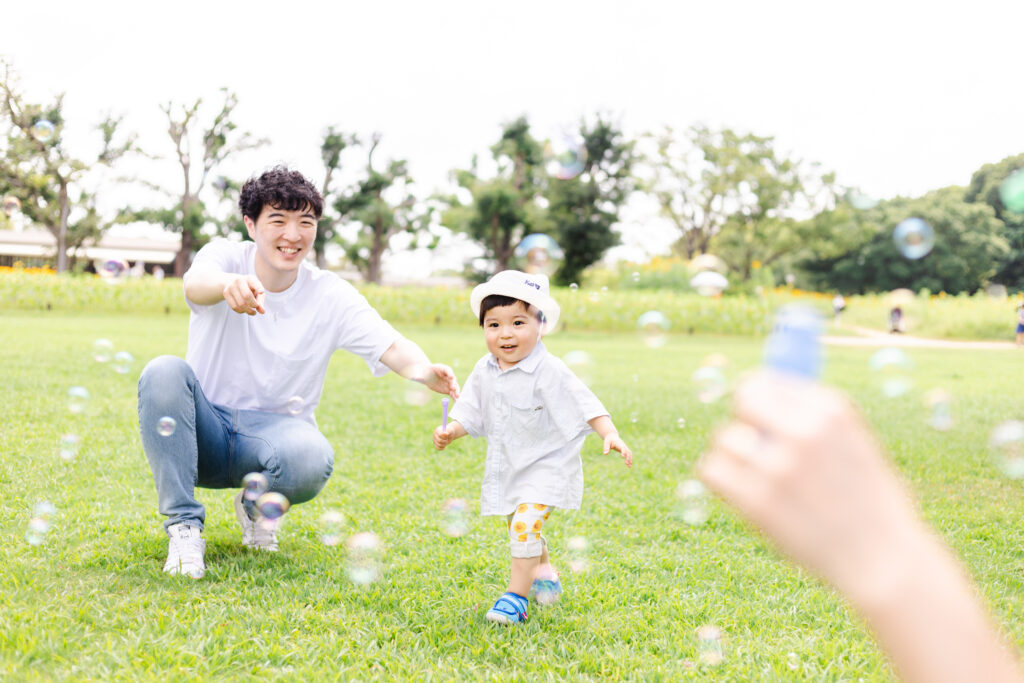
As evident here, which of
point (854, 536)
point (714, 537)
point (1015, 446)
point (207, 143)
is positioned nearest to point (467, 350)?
point (1015, 446)

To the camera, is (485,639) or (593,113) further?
(593,113)

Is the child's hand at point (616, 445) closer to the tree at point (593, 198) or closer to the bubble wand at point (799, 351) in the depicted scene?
the bubble wand at point (799, 351)

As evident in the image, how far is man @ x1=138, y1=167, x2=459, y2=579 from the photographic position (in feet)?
9.42

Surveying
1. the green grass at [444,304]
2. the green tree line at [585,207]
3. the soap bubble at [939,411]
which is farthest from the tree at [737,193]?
the soap bubble at [939,411]

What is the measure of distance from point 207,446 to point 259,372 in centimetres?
33

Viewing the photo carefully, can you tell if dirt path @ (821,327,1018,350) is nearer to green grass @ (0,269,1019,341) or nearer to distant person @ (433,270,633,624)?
green grass @ (0,269,1019,341)

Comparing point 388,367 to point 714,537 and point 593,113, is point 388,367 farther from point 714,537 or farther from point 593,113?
point 593,113

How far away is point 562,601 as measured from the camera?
283 centimetres

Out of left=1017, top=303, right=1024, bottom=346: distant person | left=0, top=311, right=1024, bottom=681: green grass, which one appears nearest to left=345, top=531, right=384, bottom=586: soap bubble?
left=0, top=311, right=1024, bottom=681: green grass

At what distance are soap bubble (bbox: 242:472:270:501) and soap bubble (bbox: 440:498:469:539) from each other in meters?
0.91

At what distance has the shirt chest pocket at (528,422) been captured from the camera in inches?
111

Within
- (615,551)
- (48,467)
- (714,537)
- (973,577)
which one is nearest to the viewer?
(973,577)

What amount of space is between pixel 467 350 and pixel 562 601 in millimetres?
10460

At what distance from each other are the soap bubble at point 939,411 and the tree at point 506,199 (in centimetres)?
1848
